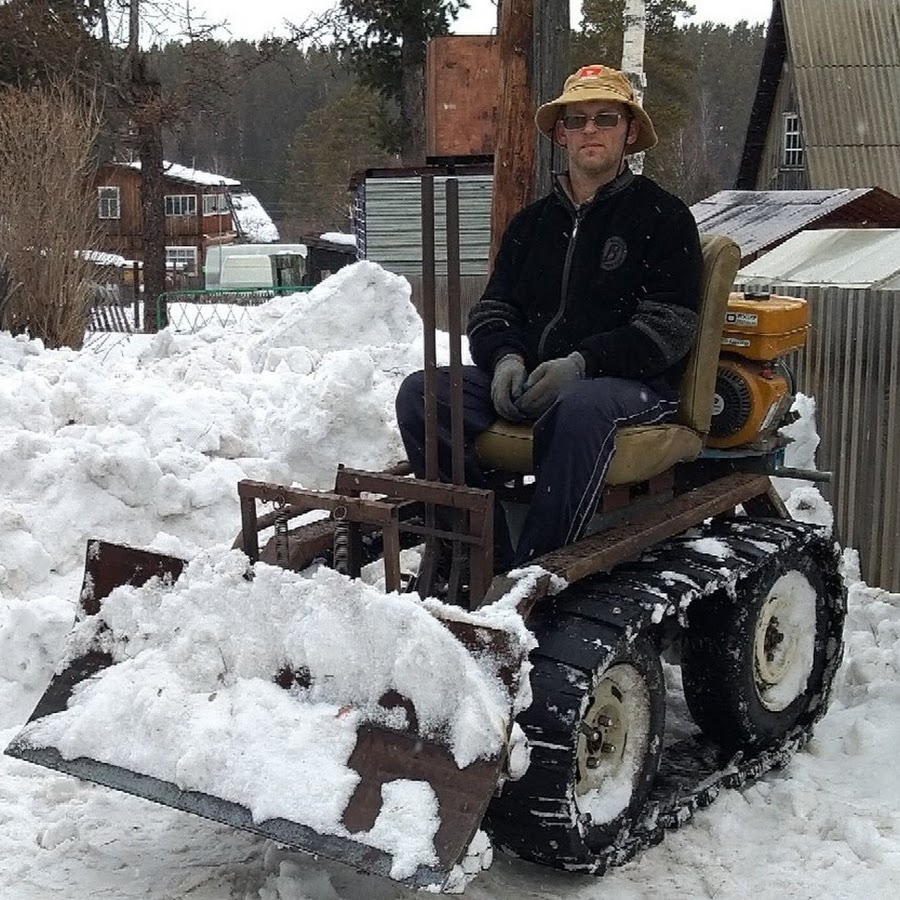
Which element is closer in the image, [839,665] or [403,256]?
[839,665]

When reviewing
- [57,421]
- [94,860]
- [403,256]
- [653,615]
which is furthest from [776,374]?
[403,256]

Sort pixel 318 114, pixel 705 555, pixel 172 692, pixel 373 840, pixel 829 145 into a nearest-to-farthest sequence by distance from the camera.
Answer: pixel 373 840, pixel 172 692, pixel 705 555, pixel 829 145, pixel 318 114

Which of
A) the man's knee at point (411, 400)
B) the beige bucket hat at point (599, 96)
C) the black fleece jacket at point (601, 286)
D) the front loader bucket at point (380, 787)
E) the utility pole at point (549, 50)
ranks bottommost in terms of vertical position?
the front loader bucket at point (380, 787)

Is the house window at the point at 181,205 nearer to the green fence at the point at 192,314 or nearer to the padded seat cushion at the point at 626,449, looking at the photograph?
the green fence at the point at 192,314

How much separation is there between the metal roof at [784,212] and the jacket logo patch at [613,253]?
6.88 m

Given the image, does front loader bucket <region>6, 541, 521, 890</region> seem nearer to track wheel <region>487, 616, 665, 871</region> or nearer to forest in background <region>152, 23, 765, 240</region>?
track wheel <region>487, 616, 665, 871</region>

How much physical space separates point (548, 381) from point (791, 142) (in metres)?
23.2

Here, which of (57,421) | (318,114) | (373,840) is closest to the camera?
(373,840)

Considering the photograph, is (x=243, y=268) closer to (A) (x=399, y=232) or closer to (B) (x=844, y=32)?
(B) (x=844, y=32)

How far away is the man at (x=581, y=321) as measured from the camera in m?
3.92

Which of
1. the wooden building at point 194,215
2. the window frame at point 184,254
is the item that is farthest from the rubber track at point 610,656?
the window frame at point 184,254

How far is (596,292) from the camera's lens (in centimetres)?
440

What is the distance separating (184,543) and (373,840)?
323cm

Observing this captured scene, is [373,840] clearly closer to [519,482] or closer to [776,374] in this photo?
[519,482]
